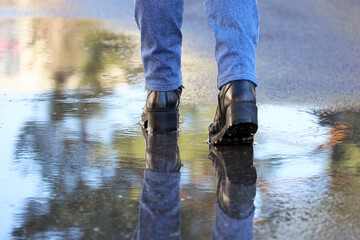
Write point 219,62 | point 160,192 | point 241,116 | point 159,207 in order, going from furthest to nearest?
point 219,62 < point 241,116 < point 160,192 < point 159,207

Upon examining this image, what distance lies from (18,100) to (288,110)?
5.05 ft

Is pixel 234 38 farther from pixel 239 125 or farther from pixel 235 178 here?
pixel 235 178

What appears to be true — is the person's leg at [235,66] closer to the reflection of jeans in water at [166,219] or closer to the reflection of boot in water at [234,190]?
the reflection of boot in water at [234,190]

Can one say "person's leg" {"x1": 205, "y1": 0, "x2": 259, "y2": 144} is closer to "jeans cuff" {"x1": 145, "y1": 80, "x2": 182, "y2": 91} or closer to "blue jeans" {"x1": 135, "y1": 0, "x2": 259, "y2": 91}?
"blue jeans" {"x1": 135, "y1": 0, "x2": 259, "y2": 91}

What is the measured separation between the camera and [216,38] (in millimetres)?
2752

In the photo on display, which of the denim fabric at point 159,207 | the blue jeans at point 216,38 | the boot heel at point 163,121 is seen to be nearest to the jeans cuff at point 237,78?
the blue jeans at point 216,38

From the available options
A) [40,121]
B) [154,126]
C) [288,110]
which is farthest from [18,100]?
[288,110]

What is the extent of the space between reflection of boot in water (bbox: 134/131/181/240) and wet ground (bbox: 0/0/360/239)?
0.08 feet

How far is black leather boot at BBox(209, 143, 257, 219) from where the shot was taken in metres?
1.94

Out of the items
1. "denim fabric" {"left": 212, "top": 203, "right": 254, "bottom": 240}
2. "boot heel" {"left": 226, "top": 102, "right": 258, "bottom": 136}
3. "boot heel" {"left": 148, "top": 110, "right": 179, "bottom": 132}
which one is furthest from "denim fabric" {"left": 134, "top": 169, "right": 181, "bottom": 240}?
"boot heel" {"left": 148, "top": 110, "right": 179, "bottom": 132}

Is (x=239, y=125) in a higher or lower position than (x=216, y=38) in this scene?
lower

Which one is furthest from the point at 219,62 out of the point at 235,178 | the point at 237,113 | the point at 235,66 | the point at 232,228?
the point at 232,228

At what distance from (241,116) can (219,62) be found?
0.89 ft

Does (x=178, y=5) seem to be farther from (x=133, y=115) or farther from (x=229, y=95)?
(x=133, y=115)
